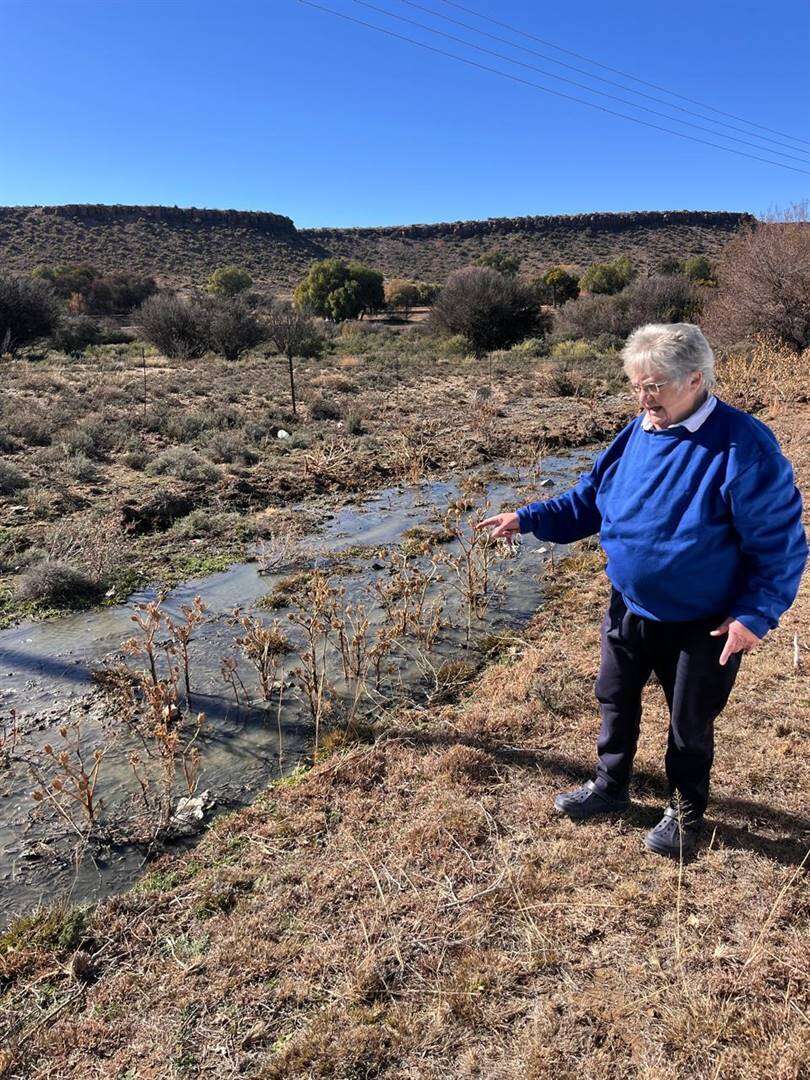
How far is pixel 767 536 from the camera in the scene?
7.10ft

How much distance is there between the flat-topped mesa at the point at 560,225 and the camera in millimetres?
63719

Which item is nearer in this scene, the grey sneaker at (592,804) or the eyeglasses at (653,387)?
the eyeglasses at (653,387)

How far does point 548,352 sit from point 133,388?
15.6 m

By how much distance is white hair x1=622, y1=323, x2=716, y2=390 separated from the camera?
2191mm

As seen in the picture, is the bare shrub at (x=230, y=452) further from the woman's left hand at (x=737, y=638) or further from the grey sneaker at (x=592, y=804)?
the woman's left hand at (x=737, y=638)

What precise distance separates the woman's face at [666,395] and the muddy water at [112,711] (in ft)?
8.85

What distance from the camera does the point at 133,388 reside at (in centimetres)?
1692

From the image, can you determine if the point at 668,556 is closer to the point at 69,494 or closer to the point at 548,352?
the point at 69,494

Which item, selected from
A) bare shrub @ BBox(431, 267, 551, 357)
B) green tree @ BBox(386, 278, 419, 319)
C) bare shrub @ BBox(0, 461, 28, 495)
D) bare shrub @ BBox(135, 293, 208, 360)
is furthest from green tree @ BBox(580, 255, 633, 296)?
bare shrub @ BBox(0, 461, 28, 495)

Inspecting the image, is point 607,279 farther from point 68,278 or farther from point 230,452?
point 230,452

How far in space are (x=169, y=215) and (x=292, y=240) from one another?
34.7ft

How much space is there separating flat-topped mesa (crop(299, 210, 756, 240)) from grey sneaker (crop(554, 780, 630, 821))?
68121mm


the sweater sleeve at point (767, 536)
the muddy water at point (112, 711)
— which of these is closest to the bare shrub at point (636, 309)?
the muddy water at point (112, 711)

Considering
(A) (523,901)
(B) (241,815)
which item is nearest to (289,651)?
(B) (241,815)
